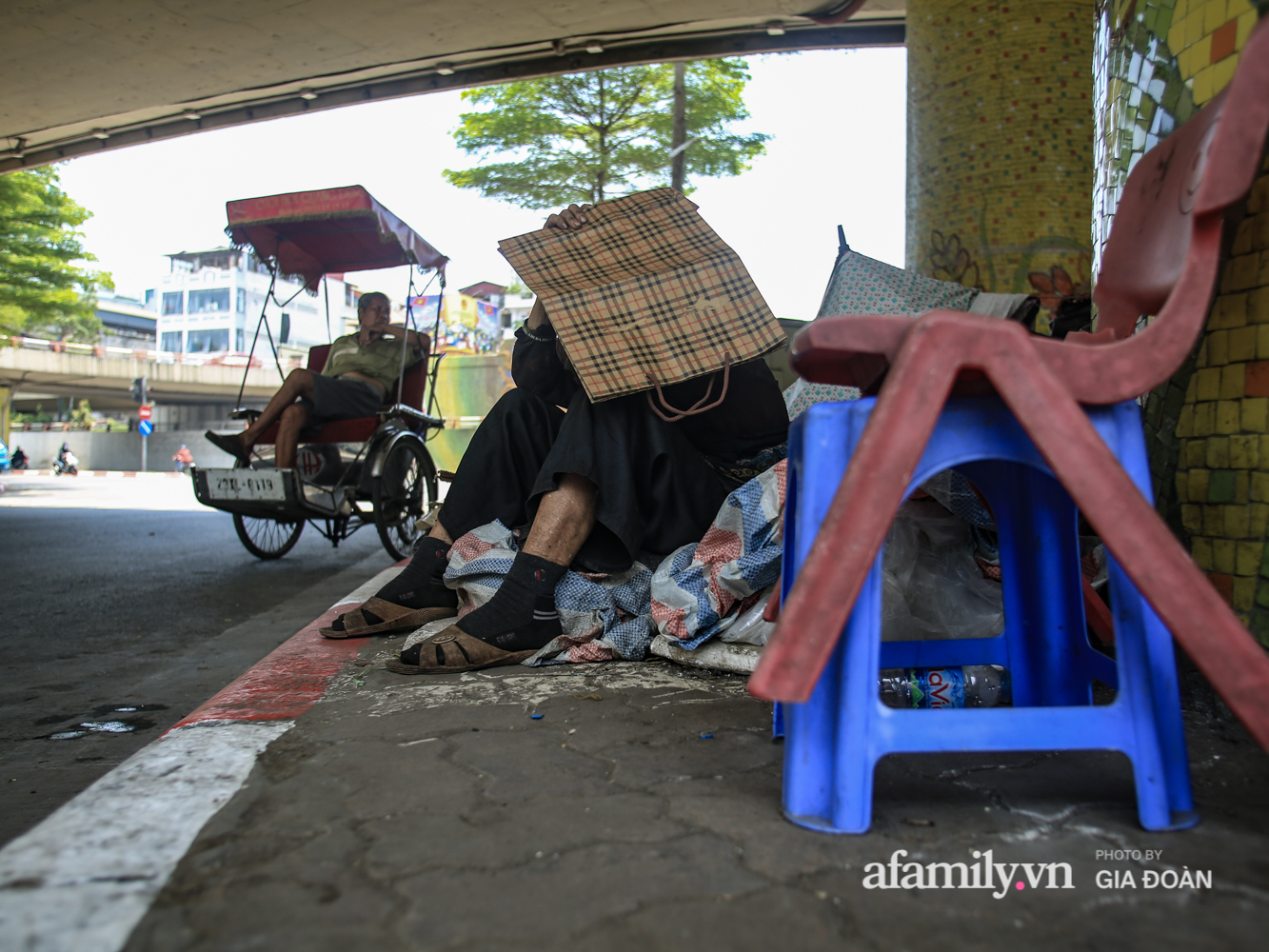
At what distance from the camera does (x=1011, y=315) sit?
194 centimetres

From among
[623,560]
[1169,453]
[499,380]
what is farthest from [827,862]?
[499,380]

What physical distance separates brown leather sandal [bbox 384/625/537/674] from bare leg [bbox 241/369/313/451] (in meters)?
A: 3.55

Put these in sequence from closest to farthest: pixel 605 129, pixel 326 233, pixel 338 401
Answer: pixel 338 401 < pixel 326 233 < pixel 605 129

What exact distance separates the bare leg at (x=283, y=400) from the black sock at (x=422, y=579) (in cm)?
298

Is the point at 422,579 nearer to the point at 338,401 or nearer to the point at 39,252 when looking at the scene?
the point at 338,401

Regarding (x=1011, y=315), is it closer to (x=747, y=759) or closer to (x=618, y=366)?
(x=618, y=366)

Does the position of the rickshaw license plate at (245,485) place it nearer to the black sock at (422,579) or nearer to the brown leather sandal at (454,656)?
the black sock at (422,579)

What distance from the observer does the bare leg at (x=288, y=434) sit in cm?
511

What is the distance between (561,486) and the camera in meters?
2.13

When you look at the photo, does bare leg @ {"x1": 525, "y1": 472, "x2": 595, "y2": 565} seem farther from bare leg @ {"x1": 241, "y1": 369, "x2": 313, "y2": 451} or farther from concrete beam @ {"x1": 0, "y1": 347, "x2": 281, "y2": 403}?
concrete beam @ {"x1": 0, "y1": 347, "x2": 281, "y2": 403}

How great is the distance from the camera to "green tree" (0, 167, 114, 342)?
16141 mm

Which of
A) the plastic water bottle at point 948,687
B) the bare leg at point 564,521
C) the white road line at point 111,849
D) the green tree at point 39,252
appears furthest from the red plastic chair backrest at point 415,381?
the green tree at point 39,252

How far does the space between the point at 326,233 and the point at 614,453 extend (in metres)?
4.83

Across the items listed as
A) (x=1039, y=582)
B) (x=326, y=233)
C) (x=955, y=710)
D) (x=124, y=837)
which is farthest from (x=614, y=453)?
(x=326, y=233)
